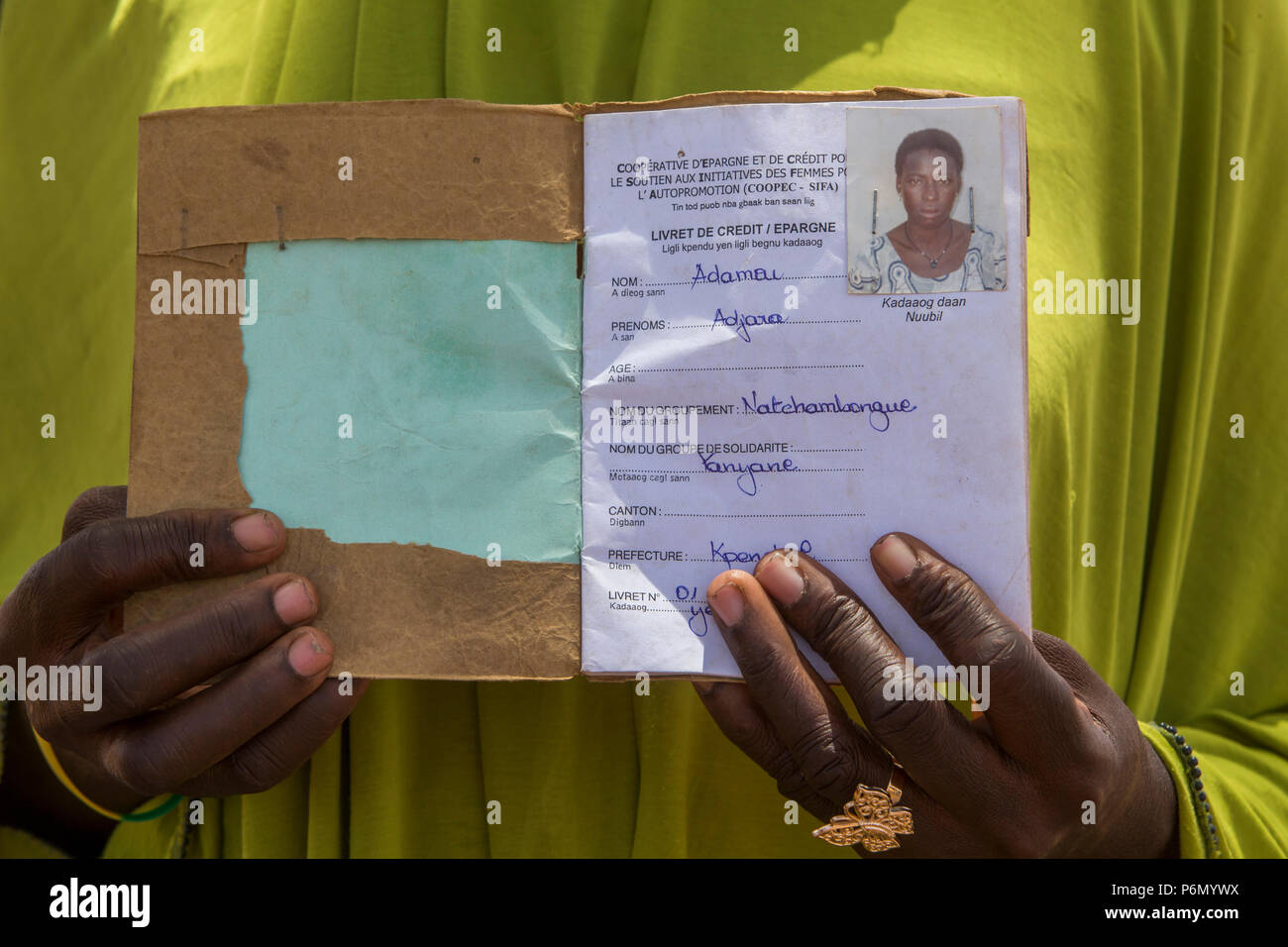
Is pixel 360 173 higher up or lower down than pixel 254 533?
higher up

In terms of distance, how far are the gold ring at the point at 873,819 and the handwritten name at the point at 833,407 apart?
1.07ft

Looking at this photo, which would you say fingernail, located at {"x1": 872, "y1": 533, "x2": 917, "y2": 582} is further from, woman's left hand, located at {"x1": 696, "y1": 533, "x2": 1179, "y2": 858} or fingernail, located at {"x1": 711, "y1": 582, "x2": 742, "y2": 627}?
fingernail, located at {"x1": 711, "y1": 582, "x2": 742, "y2": 627}

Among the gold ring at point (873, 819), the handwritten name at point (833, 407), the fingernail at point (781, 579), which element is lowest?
the gold ring at point (873, 819)

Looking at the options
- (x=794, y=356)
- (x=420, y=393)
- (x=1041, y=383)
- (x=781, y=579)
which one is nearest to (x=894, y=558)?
(x=781, y=579)

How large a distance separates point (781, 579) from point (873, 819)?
23 cm

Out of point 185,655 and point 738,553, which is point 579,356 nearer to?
point 738,553

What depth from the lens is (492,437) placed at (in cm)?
90

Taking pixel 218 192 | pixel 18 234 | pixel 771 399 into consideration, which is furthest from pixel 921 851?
pixel 18 234

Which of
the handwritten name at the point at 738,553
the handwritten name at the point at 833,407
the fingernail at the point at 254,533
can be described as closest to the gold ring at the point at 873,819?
the handwritten name at the point at 738,553

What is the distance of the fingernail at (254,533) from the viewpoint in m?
0.88

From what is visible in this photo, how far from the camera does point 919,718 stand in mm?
811

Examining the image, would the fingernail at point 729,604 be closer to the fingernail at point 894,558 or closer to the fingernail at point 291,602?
the fingernail at point 894,558

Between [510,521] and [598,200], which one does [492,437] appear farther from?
[598,200]

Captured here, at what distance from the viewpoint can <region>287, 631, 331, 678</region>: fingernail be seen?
2.85ft
